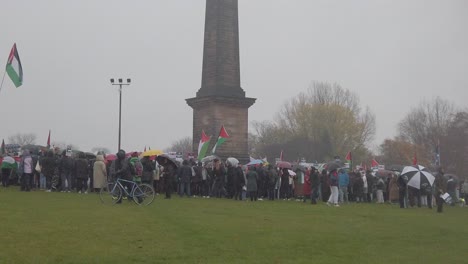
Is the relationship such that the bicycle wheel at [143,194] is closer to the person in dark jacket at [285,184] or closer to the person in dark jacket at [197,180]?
the person in dark jacket at [197,180]

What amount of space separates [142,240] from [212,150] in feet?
68.3

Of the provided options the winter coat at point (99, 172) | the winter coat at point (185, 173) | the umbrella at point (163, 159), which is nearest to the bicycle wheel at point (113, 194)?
the winter coat at point (99, 172)

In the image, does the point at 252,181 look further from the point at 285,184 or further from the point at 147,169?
the point at 147,169

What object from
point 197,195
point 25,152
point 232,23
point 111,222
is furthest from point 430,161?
point 111,222

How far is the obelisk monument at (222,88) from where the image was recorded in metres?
32.3

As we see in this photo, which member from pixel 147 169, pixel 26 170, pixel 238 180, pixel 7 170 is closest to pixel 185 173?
pixel 238 180

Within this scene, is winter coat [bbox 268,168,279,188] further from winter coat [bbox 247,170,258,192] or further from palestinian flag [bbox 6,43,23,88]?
palestinian flag [bbox 6,43,23,88]

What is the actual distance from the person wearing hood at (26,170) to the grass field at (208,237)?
6865mm

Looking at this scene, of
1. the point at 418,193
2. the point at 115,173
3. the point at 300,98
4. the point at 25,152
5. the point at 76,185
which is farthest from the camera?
the point at 300,98

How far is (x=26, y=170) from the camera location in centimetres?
2395

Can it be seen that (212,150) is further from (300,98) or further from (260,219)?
(300,98)

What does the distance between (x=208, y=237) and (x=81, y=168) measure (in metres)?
14.2

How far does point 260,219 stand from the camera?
1559 cm

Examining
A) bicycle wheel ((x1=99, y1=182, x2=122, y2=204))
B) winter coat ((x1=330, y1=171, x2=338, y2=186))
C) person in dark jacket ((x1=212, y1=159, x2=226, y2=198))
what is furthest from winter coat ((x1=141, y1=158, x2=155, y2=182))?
winter coat ((x1=330, y1=171, x2=338, y2=186))
